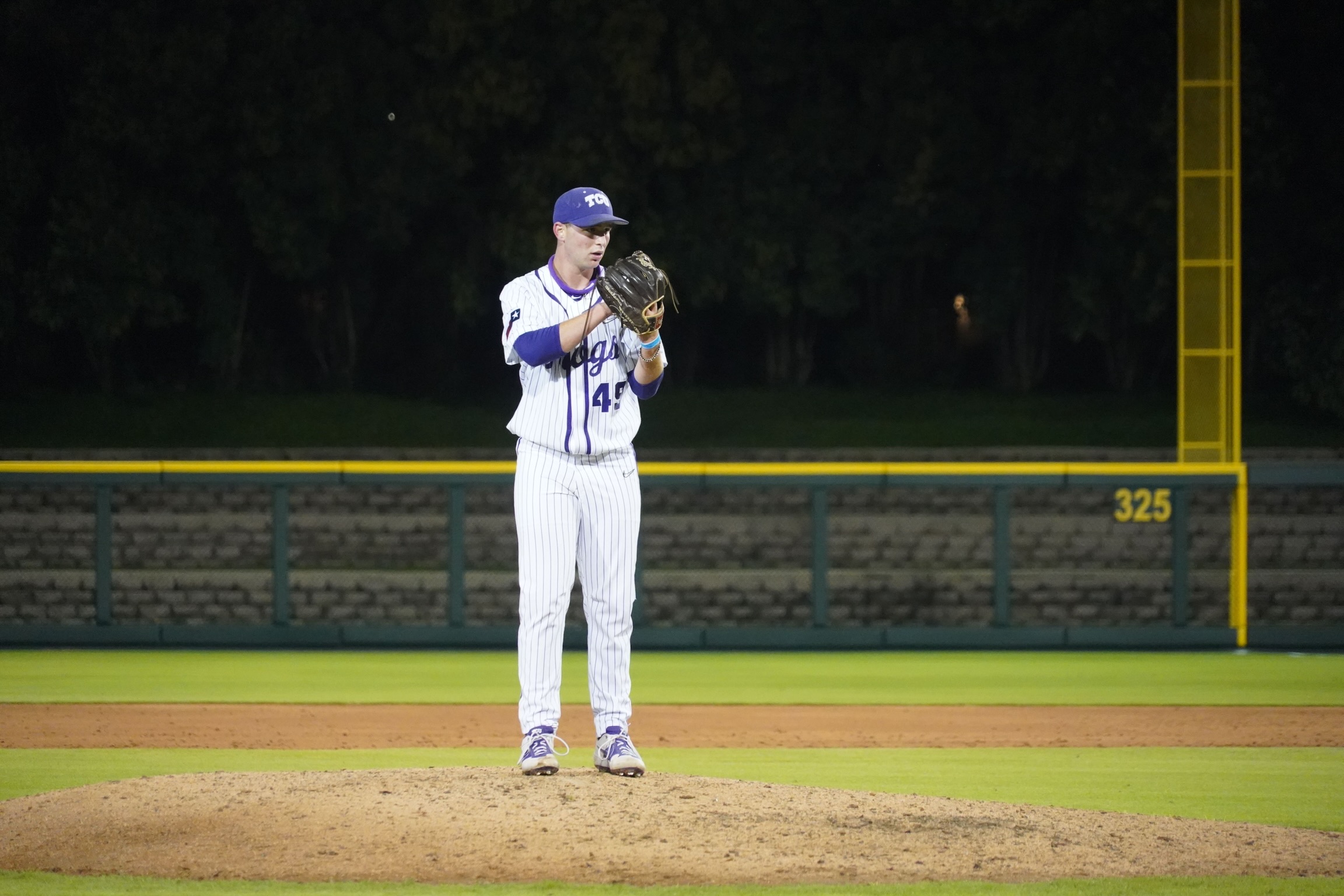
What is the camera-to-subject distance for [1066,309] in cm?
3375

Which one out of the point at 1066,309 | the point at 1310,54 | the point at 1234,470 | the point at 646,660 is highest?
the point at 1310,54

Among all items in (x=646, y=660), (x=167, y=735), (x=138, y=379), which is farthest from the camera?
(x=138, y=379)

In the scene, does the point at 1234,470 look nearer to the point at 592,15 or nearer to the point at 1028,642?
the point at 1028,642

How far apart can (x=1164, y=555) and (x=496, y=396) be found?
2021 centimetres

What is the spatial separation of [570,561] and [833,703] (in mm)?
4862

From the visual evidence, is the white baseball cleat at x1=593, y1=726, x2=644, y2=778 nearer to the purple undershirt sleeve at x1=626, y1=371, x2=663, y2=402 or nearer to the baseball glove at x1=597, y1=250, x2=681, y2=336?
the purple undershirt sleeve at x1=626, y1=371, x2=663, y2=402

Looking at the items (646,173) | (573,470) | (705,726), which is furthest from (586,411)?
(646,173)

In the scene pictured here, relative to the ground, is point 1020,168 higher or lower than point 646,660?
higher

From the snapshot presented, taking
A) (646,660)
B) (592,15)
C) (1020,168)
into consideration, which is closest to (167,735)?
(646,660)

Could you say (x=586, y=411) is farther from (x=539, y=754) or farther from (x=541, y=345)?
(x=539, y=754)

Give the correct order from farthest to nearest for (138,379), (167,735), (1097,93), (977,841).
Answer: (138,379) < (1097,93) < (167,735) < (977,841)

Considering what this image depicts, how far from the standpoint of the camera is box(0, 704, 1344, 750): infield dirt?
27.3 ft

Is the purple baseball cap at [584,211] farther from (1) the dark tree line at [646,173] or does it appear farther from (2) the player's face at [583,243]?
(1) the dark tree line at [646,173]

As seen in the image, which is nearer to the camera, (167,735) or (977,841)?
(977,841)
